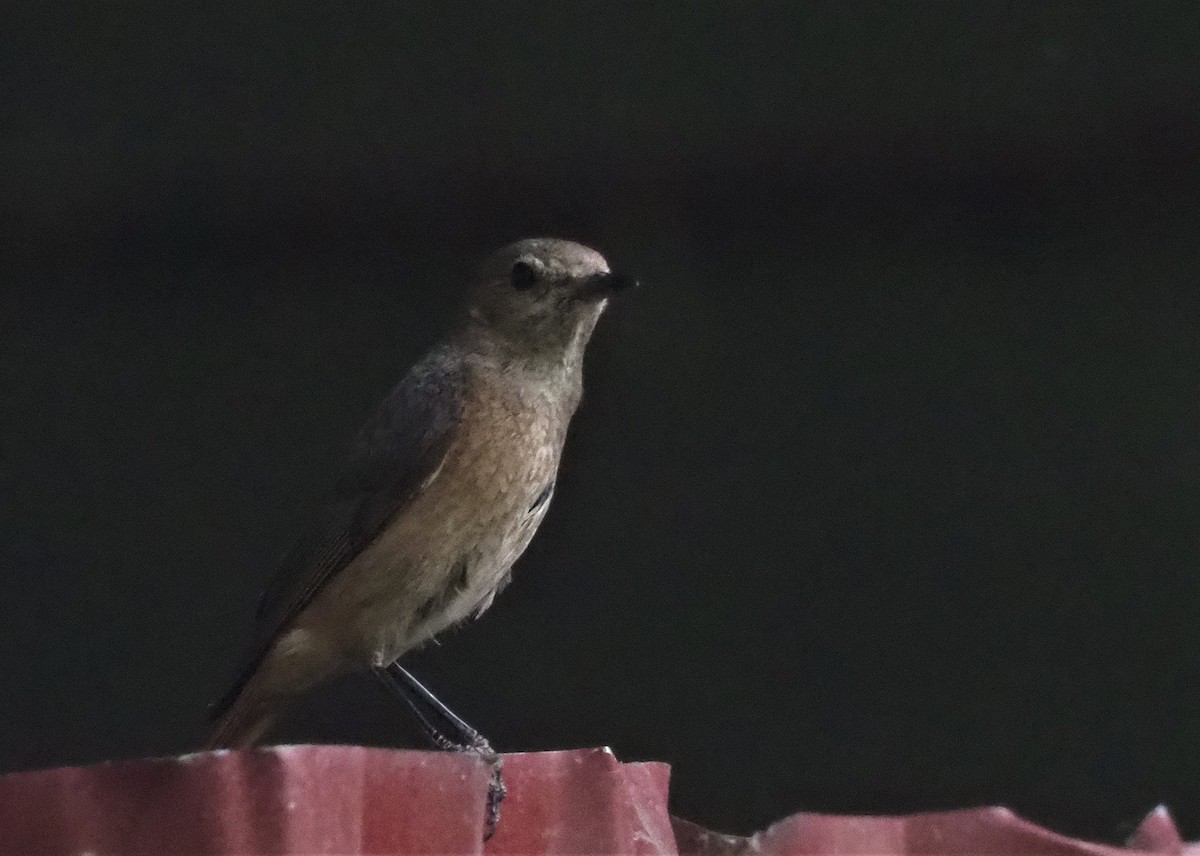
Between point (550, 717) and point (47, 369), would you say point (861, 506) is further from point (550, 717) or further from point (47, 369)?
point (47, 369)

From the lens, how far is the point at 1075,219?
4.27m

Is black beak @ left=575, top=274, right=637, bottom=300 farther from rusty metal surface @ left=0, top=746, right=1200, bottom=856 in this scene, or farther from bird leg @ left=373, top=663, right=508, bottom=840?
rusty metal surface @ left=0, top=746, right=1200, bottom=856

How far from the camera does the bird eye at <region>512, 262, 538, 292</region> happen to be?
321cm

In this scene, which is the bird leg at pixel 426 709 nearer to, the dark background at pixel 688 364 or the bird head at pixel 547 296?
the bird head at pixel 547 296

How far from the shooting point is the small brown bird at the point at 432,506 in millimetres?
2975

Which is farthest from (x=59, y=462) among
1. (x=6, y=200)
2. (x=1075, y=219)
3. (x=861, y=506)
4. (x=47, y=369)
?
(x=1075, y=219)

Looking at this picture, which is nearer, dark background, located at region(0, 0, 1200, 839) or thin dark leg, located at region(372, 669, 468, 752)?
thin dark leg, located at region(372, 669, 468, 752)

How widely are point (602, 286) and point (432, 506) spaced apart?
0.48 m

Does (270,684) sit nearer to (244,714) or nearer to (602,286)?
(244,714)

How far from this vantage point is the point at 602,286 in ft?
10.1

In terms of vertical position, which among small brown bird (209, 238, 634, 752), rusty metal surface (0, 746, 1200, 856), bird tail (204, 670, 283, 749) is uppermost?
small brown bird (209, 238, 634, 752)

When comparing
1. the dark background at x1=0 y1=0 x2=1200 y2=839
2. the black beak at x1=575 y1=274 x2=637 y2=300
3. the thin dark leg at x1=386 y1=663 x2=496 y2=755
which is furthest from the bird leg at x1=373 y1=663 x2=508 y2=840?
the dark background at x1=0 y1=0 x2=1200 y2=839

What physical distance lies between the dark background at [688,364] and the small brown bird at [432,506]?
1.14 metres

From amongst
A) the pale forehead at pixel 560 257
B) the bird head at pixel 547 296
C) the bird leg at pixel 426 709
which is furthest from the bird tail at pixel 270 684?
the pale forehead at pixel 560 257
